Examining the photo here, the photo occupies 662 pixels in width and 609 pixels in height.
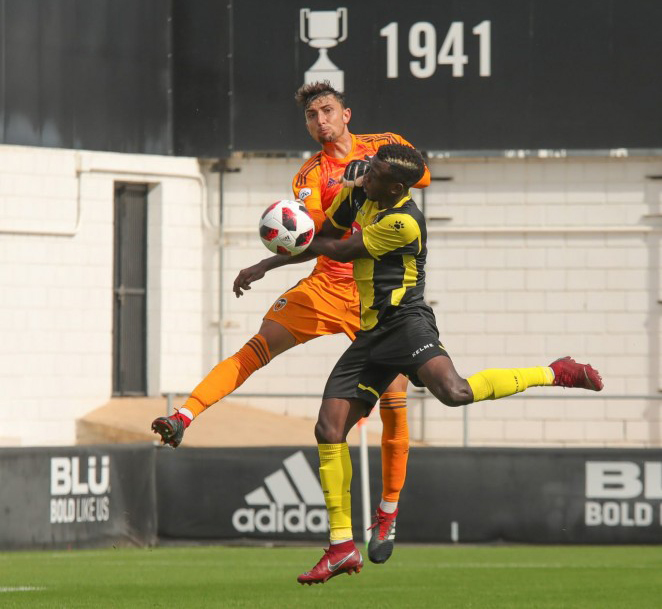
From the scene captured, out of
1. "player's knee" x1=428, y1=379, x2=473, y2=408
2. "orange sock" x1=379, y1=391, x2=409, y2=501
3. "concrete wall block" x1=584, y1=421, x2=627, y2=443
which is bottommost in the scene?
"concrete wall block" x1=584, y1=421, x2=627, y2=443

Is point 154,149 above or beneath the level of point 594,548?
above

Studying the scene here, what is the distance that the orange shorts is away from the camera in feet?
29.2

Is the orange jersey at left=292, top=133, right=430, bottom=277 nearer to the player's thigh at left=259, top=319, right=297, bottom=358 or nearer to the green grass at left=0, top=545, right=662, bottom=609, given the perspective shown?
the player's thigh at left=259, top=319, right=297, bottom=358

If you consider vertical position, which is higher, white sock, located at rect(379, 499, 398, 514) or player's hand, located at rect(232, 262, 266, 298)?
player's hand, located at rect(232, 262, 266, 298)

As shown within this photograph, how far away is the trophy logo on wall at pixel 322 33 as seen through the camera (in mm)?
19625

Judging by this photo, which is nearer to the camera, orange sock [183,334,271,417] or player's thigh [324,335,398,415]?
player's thigh [324,335,398,415]

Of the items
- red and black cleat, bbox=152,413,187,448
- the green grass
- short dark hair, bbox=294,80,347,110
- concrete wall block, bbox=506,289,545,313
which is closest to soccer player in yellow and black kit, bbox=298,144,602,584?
short dark hair, bbox=294,80,347,110

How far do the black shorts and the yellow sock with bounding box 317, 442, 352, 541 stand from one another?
0.33 meters

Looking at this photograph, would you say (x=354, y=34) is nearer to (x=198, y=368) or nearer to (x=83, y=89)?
(x=83, y=89)

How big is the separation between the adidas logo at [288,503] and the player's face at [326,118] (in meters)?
7.83

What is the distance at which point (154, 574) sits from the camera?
13.1 meters

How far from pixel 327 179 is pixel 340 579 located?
5.55 meters

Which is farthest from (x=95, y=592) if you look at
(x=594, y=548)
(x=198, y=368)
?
(x=198, y=368)

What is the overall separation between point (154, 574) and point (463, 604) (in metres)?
3.66
